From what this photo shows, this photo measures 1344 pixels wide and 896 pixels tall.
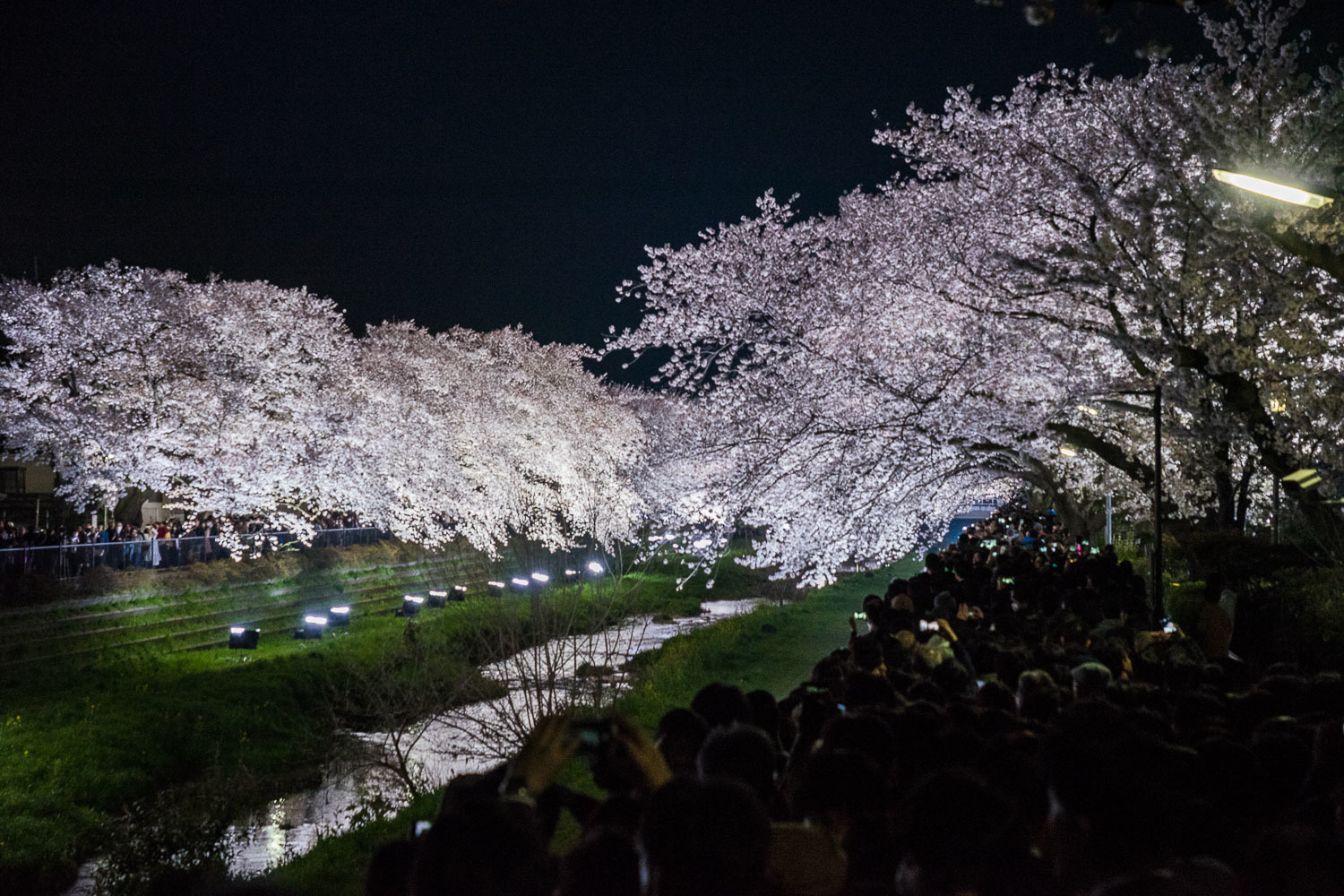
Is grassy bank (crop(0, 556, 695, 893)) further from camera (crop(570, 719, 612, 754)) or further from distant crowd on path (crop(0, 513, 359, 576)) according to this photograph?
camera (crop(570, 719, 612, 754))

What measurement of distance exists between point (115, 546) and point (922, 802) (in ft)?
77.7

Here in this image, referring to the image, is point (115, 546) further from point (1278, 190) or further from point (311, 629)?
point (1278, 190)

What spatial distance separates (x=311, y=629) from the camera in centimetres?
2402

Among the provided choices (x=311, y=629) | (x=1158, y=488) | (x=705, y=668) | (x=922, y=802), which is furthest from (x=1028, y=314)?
(x=311, y=629)

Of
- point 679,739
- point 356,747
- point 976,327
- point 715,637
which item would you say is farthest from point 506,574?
point 679,739

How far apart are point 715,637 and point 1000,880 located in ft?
67.2

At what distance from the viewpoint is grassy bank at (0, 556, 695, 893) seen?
12727mm

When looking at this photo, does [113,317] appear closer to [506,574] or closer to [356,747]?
[506,574]

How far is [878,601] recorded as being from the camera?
9062mm

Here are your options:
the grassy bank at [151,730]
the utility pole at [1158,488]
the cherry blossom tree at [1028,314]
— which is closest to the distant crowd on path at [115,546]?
the grassy bank at [151,730]

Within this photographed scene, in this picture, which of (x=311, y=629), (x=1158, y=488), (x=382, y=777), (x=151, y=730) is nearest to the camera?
(x=1158, y=488)

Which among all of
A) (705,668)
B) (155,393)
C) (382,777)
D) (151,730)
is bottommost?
(382,777)

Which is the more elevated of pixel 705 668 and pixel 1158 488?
pixel 1158 488

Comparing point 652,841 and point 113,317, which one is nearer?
point 652,841
